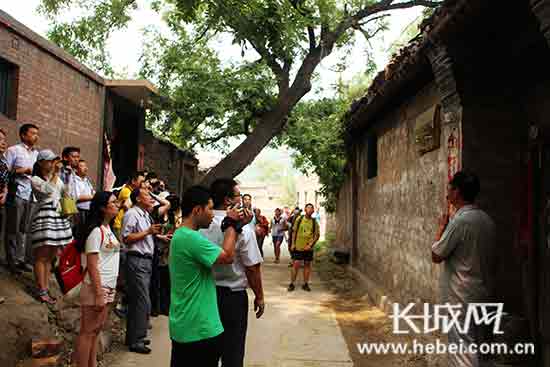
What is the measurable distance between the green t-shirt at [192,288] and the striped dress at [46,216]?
2.86m

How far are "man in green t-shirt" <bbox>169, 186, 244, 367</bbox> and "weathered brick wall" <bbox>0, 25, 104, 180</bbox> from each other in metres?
4.84

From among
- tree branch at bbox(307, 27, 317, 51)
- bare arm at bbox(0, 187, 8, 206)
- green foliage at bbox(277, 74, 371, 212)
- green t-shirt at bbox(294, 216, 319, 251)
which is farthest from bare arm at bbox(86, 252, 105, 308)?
tree branch at bbox(307, 27, 317, 51)

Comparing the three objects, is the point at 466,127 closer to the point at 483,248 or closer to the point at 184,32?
the point at 483,248

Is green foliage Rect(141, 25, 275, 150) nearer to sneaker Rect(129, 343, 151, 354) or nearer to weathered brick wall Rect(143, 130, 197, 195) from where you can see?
weathered brick wall Rect(143, 130, 197, 195)

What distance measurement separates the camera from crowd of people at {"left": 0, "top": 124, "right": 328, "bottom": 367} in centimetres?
300

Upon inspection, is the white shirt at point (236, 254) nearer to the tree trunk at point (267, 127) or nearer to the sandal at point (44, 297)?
the sandal at point (44, 297)

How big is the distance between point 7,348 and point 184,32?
11.1m

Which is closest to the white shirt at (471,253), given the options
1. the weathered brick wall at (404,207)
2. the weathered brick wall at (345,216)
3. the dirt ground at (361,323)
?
the dirt ground at (361,323)

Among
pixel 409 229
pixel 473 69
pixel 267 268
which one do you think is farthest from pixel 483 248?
pixel 267 268

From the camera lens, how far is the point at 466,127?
4.73 metres

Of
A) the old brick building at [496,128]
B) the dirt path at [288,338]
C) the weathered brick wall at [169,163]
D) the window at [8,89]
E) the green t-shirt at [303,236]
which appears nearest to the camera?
the old brick building at [496,128]

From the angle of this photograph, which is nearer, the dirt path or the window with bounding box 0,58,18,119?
the dirt path

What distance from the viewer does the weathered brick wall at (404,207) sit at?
5.79m

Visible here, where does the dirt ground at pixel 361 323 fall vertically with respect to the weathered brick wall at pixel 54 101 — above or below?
below
